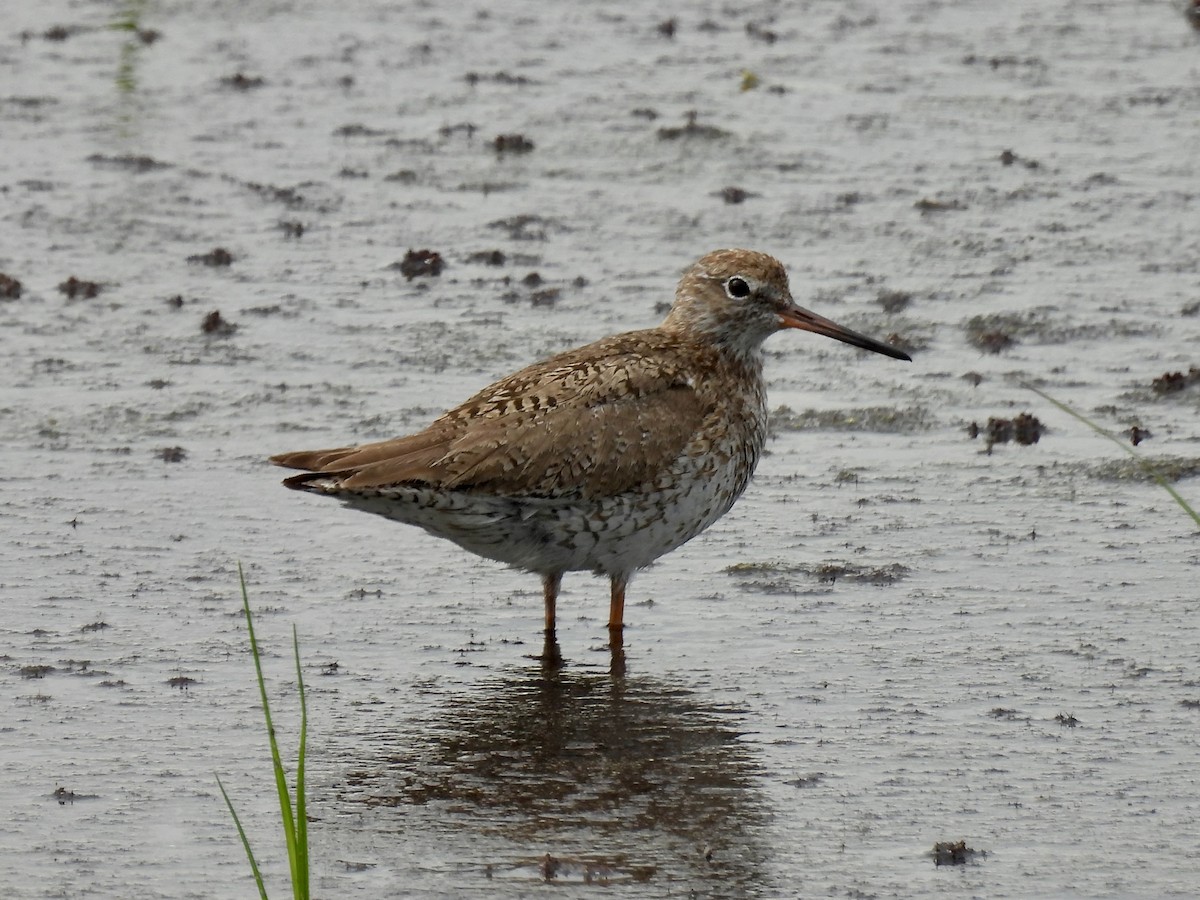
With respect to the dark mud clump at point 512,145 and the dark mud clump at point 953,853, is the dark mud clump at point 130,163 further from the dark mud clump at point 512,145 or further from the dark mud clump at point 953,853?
the dark mud clump at point 953,853

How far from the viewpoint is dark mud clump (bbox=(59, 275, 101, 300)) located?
11.0m

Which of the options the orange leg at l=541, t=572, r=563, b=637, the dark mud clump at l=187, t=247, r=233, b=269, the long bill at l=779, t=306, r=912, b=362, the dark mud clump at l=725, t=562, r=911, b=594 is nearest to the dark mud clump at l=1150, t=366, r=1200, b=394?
the long bill at l=779, t=306, r=912, b=362

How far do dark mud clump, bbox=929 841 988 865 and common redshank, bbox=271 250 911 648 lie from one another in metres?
1.94

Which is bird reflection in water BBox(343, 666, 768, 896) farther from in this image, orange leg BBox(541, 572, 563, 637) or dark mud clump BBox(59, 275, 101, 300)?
dark mud clump BBox(59, 275, 101, 300)

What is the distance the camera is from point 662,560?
824 centimetres

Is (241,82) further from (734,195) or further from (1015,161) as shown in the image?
(1015,161)

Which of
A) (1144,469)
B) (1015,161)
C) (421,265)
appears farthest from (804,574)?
(1015,161)

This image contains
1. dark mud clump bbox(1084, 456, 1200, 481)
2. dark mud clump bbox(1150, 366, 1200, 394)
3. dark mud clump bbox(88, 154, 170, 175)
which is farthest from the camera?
dark mud clump bbox(88, 154, 170, 175)

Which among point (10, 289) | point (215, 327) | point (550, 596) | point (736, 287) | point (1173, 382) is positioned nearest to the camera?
point (550, 596)

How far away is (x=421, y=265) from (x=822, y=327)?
3955mm

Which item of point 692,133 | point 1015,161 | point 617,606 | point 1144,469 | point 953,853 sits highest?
point 692,133

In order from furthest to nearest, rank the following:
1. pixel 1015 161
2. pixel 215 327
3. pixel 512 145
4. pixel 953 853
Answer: pixel 512 145, pixel 1015 161, pixel 215 327, pixel 953 853

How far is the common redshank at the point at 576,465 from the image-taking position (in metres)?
7.03

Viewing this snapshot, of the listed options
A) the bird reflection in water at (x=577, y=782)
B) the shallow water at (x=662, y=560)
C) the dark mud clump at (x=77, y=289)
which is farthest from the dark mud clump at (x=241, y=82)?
the bird reflection in water at (x=577, y=782)
